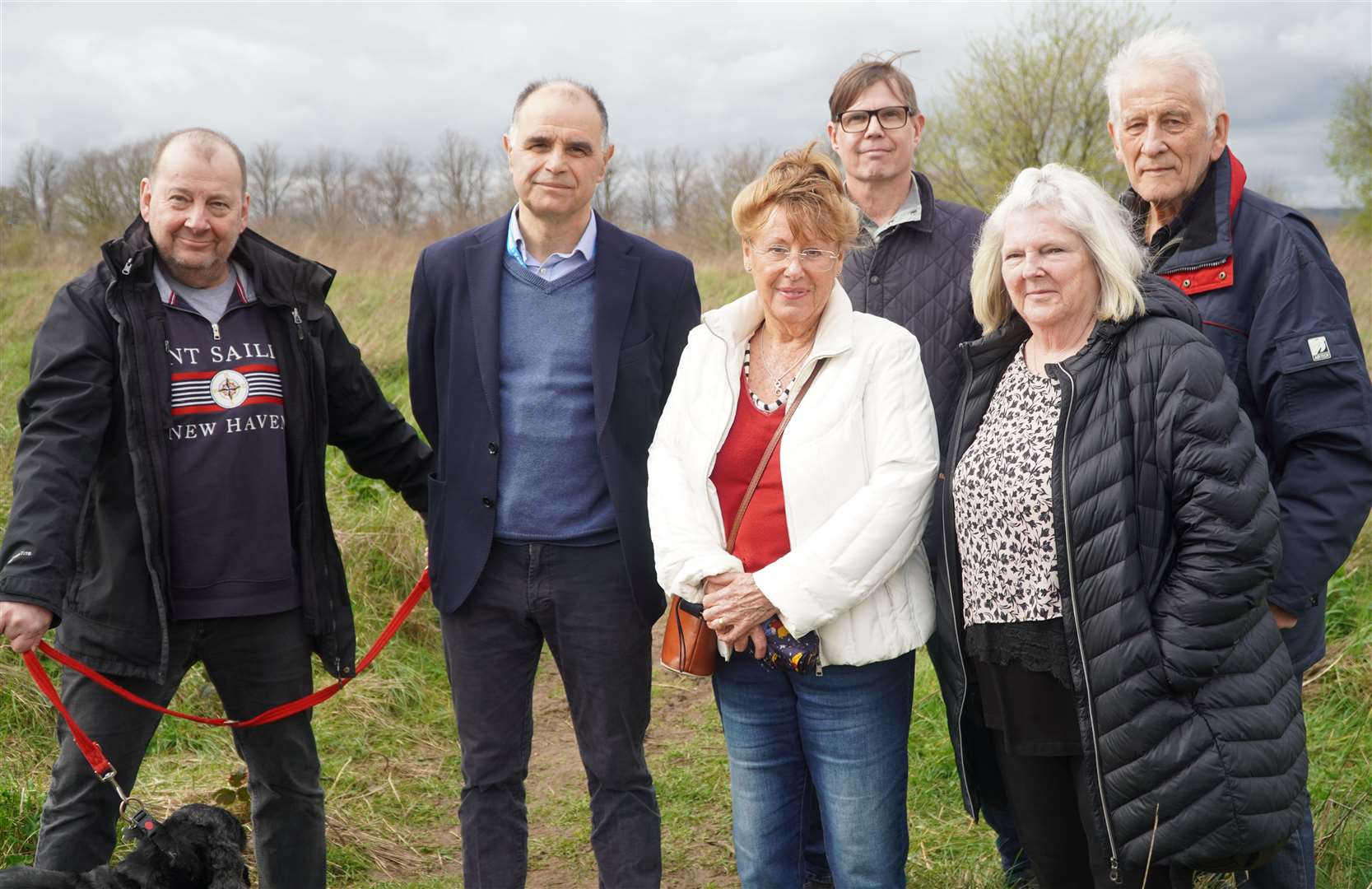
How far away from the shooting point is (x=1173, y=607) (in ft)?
7.77

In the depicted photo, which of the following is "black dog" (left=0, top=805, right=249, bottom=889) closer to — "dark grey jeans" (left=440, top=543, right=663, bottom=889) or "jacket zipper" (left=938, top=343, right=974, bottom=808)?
"dark grey jeans" (left=440, top=543, right=663, bottom=889)

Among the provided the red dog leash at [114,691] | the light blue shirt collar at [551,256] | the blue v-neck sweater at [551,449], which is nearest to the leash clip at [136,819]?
the red dog leash at [114,691]

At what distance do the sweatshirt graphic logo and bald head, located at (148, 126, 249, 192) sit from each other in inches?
21.6

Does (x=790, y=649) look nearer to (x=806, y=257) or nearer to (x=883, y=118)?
(x=806, y=257)

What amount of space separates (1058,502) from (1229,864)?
876 millimetres

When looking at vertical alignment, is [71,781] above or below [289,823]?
above

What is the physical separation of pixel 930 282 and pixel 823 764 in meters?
1.49

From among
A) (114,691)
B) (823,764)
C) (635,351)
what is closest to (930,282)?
(635,351)

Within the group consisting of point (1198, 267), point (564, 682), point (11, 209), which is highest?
point (11, 209)

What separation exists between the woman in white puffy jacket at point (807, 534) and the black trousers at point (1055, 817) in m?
0.28

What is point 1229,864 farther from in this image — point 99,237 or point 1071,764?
point 99,237

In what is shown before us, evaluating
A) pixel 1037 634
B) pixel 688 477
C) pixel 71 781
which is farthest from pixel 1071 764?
pixel 71 781

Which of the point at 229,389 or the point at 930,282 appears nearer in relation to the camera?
the point at 229,389

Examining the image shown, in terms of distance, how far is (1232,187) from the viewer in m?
2.87
